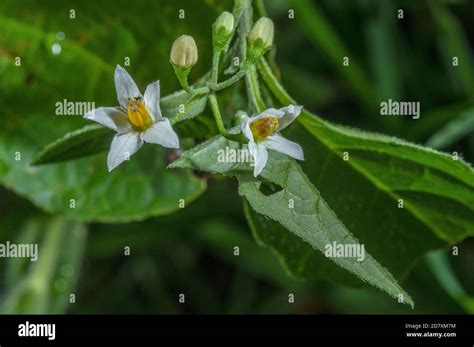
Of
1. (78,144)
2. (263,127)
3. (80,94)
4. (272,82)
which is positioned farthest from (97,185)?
(263,127)

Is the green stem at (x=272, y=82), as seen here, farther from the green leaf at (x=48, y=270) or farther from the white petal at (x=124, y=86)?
the green leaf at (x=48, y=270)

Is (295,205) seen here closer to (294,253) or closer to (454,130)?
(294,253)

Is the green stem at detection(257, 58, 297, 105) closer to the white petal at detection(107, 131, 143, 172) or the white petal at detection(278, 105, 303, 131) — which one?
the white petal at detection(278, 105, 303, 131)

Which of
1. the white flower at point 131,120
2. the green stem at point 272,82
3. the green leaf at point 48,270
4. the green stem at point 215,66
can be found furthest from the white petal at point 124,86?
the green leaf at point 48,270
